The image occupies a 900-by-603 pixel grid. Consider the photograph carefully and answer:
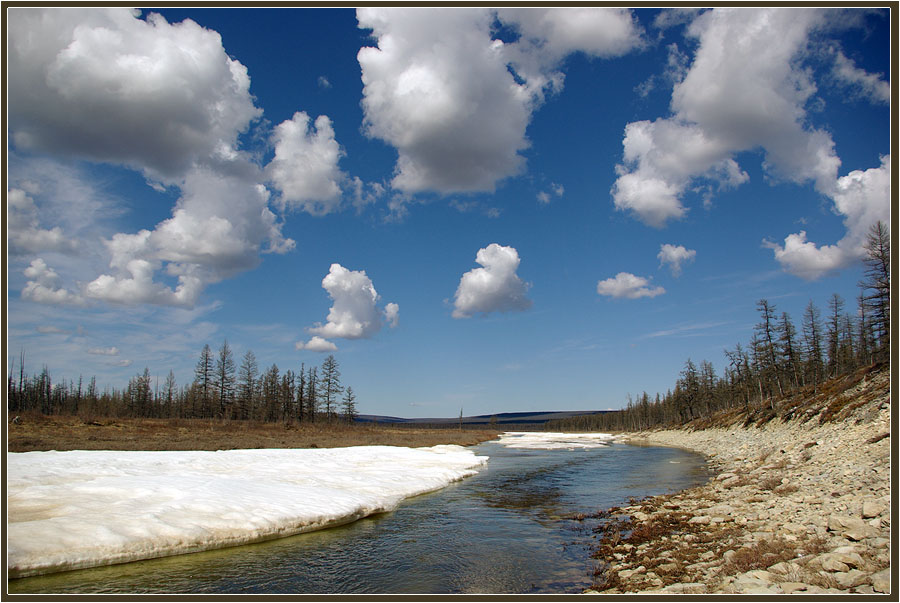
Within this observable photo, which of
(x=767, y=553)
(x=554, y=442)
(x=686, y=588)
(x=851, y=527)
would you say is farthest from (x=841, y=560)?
(x=554, y=442)

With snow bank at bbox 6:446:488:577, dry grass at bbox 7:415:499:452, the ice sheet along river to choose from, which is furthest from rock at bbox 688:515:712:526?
dry grass at bbox 7:415:499:452

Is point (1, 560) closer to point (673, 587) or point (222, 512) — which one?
point (222, 512)

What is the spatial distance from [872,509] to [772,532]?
80.8 inches

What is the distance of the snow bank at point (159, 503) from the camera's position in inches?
461

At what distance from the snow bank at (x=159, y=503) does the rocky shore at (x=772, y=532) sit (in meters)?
10.5

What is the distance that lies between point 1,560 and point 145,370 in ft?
419

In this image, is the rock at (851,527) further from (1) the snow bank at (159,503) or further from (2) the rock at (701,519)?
(1) the snow bank at (159,503)

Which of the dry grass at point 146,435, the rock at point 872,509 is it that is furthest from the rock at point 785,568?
the dry grass at point 146,435

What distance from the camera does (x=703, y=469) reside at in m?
32.3

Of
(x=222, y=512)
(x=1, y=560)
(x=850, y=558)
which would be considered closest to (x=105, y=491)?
(x=222, y=512)

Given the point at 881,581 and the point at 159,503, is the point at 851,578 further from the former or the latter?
the point at 159,503

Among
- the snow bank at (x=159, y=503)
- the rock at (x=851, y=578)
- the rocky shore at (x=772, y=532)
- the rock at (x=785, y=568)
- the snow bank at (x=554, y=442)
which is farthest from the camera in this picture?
the snow bank at (x=554, y=442)

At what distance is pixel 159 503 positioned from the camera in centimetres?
1580

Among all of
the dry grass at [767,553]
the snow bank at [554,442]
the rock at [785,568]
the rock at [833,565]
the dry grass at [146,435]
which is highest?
the rock at [833,565]
